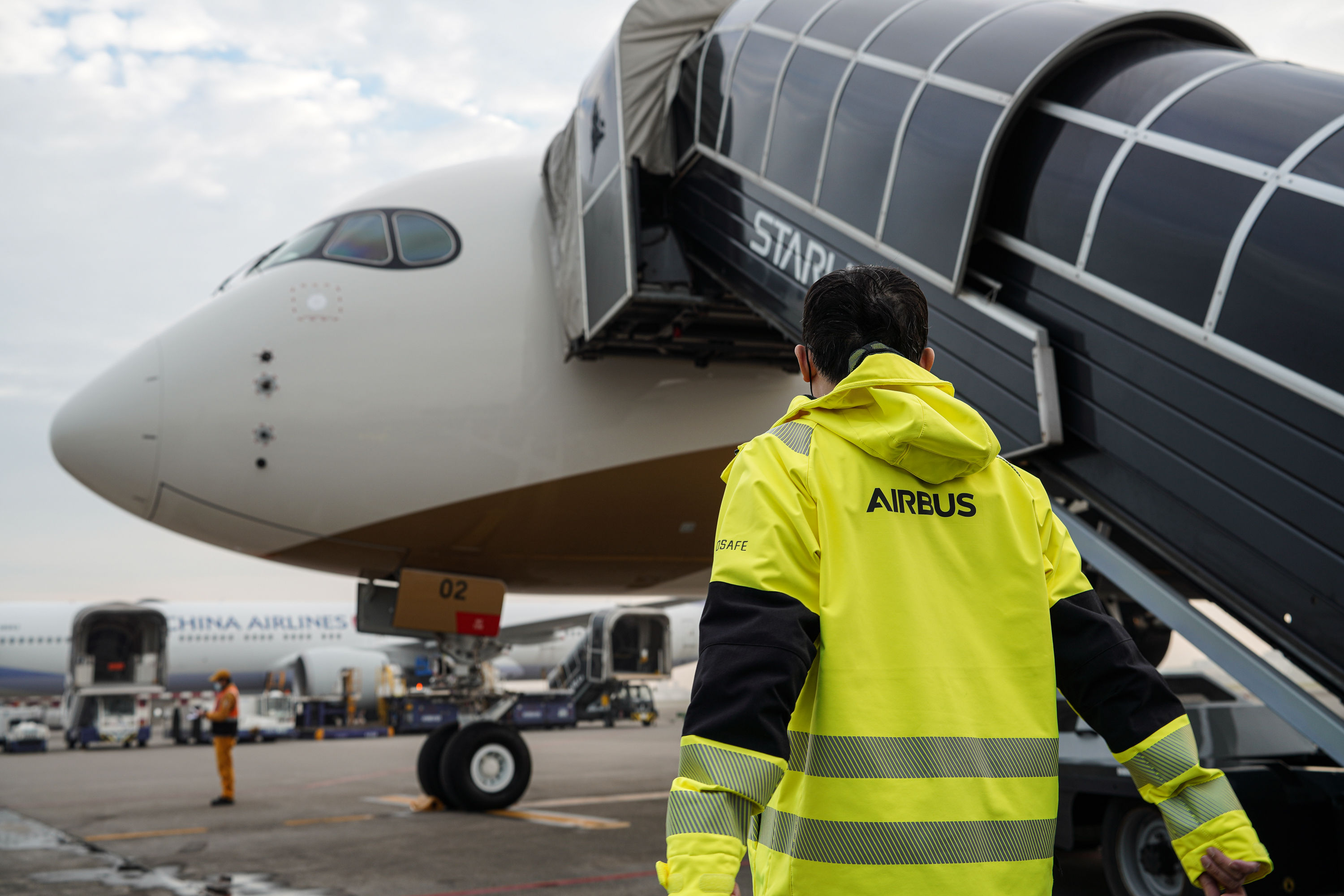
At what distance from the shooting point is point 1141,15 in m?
4.09

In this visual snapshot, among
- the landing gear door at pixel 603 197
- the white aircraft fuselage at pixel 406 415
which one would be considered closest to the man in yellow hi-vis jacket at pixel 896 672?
the landing gear door at pixel 603 197

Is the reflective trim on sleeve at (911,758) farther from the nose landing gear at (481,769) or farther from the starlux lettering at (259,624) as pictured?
the starlux lettering at (259,624)

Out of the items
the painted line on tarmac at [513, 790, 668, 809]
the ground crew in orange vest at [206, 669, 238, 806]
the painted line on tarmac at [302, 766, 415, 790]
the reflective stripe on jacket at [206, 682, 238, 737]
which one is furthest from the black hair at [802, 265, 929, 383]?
the painted line on tarmac at [302, 766, 415, 790]

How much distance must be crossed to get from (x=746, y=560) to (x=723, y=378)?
6.40 m

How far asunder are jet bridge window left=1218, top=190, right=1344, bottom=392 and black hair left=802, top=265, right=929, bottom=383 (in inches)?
69.1

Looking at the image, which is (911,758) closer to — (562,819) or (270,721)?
(562,819)

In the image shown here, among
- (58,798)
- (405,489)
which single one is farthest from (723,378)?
(58,798)

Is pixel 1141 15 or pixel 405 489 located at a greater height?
pixel 1141 15

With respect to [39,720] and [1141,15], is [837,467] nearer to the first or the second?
[1141,15]

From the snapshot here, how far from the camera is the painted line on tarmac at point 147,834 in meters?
8.34

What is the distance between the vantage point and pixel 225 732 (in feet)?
37.2

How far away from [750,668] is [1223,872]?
2.78 feet

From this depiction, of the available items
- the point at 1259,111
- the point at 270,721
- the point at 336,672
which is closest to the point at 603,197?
the point at 1259,111

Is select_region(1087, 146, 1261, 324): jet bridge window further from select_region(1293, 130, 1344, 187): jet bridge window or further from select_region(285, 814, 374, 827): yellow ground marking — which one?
select_region(285, 814, 374, 827): yellow ground marking
